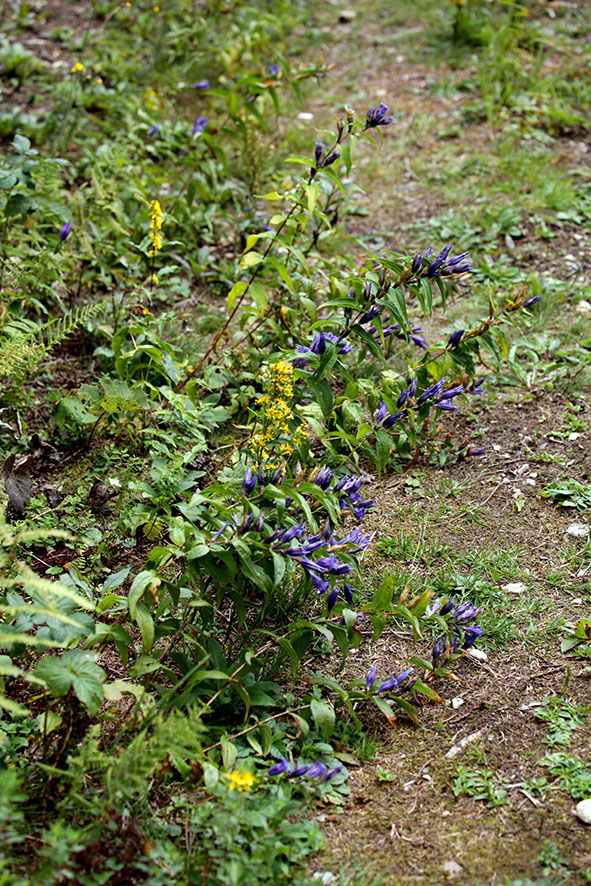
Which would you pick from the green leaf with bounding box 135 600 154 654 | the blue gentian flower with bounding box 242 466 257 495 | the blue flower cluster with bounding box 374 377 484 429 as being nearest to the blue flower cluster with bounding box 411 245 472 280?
the blue flower cluster with bounding box 374 377 484 429

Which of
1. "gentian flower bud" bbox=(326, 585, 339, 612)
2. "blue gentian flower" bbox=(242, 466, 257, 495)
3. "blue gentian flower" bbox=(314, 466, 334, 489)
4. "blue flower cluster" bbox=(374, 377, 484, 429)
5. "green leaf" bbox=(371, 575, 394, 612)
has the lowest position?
"green leaf" bbox=(371, 575, 394, 612)

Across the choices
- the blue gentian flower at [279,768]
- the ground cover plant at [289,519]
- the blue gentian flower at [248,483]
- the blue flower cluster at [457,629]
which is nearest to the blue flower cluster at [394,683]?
the ground cover plant at [289,519]

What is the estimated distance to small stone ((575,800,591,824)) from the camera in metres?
1.93

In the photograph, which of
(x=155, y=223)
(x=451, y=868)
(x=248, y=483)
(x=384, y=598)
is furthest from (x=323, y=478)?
(x=155, y=223)

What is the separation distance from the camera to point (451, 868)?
1870 mm

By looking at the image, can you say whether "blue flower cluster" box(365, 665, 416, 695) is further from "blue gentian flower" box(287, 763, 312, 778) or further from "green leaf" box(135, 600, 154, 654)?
"green leaf" box(135, 600, 154, 654)

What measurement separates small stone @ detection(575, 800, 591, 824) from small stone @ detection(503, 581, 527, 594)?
76 centimetres

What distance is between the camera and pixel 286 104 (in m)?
5.67

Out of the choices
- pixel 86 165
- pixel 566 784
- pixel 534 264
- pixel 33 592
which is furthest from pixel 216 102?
pixel 566 784

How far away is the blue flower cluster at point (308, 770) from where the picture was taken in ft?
6.39

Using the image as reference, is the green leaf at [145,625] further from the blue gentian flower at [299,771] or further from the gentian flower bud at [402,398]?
the gentian flower bud at [402,398]

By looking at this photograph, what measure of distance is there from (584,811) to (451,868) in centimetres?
37

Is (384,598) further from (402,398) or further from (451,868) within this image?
(402,398)

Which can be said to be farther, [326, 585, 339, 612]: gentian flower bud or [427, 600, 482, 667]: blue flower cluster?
[427, 600, 482, 667]: blue flower cluster
